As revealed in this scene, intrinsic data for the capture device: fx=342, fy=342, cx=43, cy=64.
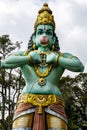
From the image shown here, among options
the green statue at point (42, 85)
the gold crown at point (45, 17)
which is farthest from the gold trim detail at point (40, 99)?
the gold crown at point (45, 17)

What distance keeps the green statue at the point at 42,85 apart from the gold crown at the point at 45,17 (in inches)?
5.2

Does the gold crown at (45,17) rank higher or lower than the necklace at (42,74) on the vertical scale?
higher

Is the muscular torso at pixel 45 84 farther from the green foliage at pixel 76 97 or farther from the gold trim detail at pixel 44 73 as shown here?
the green foliage at pixel 76 97

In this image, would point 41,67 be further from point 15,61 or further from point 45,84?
point 15,61

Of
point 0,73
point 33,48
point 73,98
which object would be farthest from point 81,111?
point 33,48

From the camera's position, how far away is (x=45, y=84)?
4887mm

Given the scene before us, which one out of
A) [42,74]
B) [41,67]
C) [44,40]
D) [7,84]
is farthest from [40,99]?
[7,84]

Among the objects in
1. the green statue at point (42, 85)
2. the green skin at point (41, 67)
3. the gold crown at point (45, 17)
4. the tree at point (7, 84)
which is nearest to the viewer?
the green statue at point (42, 85)

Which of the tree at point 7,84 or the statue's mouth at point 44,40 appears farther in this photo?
the tree at point 7,84

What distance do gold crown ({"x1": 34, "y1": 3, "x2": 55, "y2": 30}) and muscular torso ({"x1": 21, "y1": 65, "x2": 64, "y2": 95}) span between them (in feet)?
2.41

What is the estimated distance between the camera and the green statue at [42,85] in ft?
15.5

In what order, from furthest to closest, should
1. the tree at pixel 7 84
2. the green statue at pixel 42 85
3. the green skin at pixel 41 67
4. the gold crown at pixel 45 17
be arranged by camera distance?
the tree at pixel 7 84
the gold crown at pixel 45 17
the green skin at pixel 41 67
the green statue at pixel 42 85

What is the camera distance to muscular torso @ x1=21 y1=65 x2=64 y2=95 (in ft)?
15.9

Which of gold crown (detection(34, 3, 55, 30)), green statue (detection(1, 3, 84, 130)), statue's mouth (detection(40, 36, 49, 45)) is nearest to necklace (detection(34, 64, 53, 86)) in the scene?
green statue (detection(1, 3, 84, 130))
